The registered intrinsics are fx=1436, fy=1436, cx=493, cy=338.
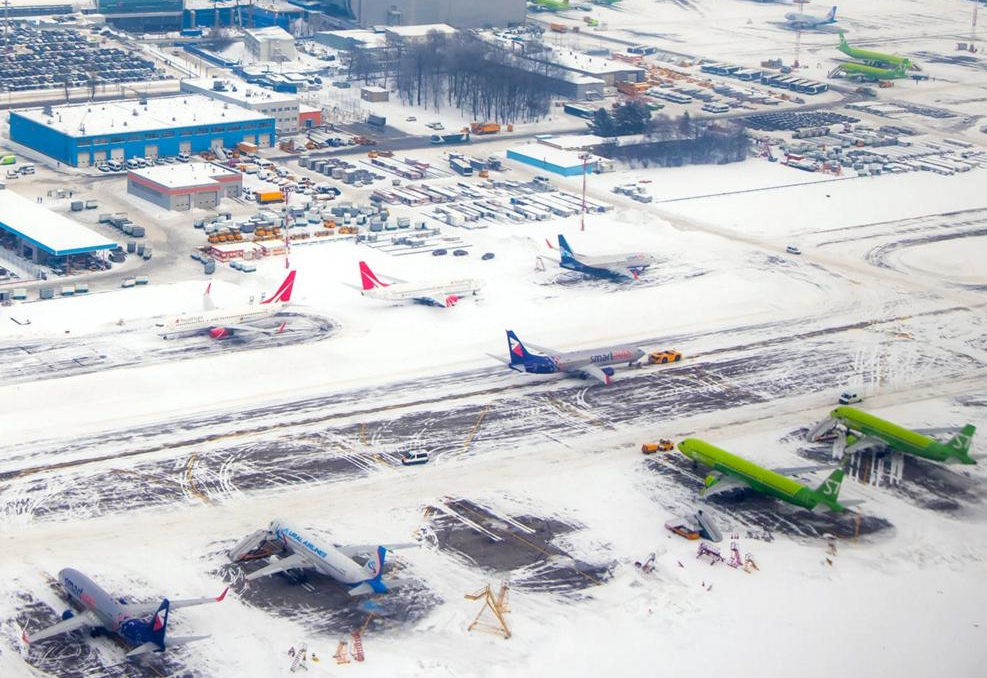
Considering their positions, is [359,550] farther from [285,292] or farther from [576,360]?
[285,292]

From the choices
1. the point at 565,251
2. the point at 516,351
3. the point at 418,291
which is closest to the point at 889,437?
the point at 516,351

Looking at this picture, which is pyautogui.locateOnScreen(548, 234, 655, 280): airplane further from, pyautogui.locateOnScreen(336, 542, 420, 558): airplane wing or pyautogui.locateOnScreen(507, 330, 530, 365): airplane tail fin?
pyautogui.locateOnScreen(336, 542, 420, 558): airplane wing

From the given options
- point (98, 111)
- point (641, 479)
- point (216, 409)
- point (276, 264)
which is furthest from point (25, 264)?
point (641, 479)

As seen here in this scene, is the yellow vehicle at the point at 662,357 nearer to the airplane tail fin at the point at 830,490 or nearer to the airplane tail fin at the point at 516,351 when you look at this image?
the airplane tail fin at the point at 516,351

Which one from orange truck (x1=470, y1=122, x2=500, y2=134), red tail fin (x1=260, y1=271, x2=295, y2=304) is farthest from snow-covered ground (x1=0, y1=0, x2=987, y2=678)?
orange truck (x1=470, y1=122, x2=500, y2=134)

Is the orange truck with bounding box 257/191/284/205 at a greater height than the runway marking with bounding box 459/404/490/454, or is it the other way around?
the orange truck with bounding box 257/191/284/205
